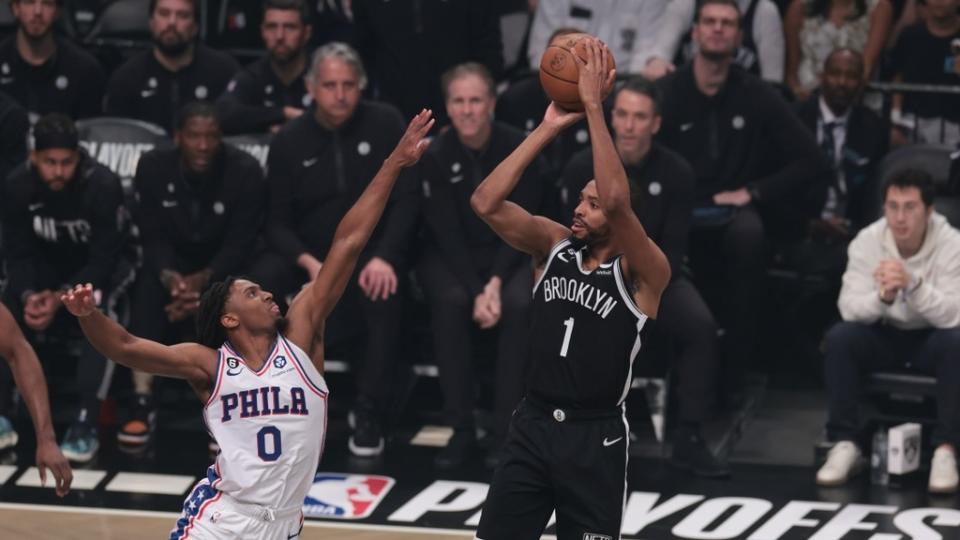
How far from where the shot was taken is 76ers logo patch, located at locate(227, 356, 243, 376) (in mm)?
6027

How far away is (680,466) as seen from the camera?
8.70m

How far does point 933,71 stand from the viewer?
10.3m

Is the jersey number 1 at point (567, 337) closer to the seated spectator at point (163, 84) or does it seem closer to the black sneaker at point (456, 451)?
the black sneaker at point (456, 451)

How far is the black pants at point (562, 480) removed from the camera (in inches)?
237

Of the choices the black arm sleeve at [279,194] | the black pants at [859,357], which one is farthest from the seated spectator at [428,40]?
the black pants at [859,357]

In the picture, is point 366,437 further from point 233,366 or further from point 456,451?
point 233,366

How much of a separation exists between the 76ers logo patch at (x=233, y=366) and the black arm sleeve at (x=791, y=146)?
4.31 meters

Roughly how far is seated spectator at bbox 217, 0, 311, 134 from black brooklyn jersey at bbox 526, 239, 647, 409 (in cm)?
409

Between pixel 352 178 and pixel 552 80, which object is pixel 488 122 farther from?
pixel 552 80

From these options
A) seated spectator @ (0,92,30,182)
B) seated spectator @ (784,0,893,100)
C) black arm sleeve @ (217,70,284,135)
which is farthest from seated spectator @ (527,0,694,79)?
seated spectator @ (0,92,30,182)

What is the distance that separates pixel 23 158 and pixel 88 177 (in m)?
1.07

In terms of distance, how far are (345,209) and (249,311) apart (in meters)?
3.35

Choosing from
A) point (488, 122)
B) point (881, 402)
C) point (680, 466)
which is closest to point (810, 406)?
point (881, 402)

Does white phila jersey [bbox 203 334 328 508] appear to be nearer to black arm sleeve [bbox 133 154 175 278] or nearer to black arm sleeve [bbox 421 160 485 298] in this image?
black arm sleeve [bbox 421 160 485 298]
